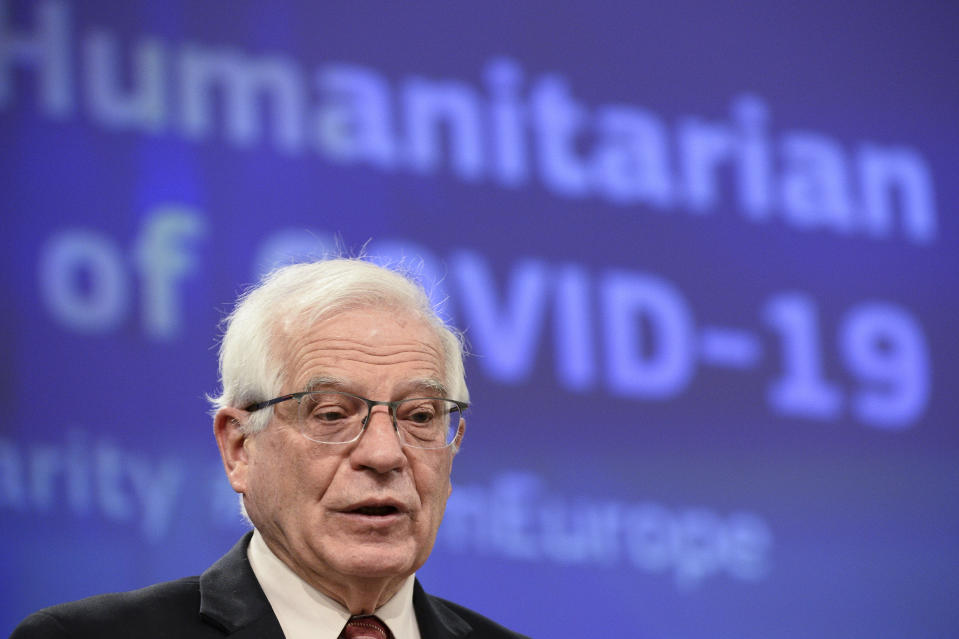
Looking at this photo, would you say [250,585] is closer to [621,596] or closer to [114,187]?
[114,187]

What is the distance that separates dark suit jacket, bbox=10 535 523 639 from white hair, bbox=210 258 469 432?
0.23 meters

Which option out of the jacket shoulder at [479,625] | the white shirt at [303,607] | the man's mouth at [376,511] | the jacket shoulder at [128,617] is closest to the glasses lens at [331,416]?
the man's mouth at [376,511]

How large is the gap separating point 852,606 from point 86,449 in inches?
97.5

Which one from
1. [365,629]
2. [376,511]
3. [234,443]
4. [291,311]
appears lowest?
[365,629]

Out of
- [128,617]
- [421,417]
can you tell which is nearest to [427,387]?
[421,417]

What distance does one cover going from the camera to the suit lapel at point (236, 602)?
5.83 ft

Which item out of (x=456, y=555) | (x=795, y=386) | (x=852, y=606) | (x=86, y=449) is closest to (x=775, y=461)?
(x=795, y=386)

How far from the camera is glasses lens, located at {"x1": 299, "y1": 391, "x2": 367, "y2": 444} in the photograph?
1.80 meters

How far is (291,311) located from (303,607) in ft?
1.43

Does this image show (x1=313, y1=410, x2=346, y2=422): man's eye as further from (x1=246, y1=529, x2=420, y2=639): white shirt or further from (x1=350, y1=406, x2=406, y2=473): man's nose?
(x1=246, y1=529, x2=420, y2=639): white shirt

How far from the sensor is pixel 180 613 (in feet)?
5.96

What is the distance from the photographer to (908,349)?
170 inches

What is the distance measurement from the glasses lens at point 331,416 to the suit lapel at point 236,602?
0.81ft

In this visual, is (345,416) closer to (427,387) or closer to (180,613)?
(427,387)
